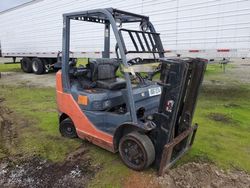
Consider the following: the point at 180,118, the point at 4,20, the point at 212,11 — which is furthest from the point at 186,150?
the point at 4,20

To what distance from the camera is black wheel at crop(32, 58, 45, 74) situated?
14711 mm

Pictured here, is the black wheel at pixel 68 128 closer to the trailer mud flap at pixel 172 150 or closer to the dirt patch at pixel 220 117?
the trailer mud flap at pixel 172 150

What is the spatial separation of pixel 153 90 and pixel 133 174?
142cm

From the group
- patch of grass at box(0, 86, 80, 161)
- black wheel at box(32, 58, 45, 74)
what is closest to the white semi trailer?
black wheel at box(32, 58, 45, 74)

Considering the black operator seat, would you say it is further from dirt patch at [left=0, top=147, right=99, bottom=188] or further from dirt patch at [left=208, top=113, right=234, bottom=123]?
dirt patch at [left=208, top=113, right=234, bottom=123]

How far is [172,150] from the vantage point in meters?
3.61

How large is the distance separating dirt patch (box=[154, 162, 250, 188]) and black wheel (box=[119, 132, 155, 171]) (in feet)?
0.99

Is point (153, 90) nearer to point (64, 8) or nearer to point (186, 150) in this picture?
point (186, 150)

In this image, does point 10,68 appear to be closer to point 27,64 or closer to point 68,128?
point 27,64

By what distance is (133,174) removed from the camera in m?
3.54

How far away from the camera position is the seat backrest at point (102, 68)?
14.0ft

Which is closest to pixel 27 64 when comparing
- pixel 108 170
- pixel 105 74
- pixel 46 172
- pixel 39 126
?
pixel 39 126

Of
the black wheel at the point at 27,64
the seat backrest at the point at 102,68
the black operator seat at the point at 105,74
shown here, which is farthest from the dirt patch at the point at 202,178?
the black wheel at the point at 27,64

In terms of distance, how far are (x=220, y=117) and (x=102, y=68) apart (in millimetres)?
3465
